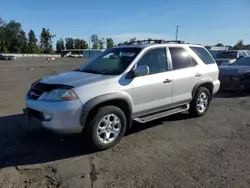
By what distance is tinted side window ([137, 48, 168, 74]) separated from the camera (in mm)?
5211

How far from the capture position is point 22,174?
3709 mm

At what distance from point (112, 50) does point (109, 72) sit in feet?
3.25

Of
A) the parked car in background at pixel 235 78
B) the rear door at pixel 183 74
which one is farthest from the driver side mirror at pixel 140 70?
the parked car in background at pixel 235 78

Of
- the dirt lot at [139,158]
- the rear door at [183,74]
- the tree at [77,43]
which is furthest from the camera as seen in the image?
the tree at [77,43]

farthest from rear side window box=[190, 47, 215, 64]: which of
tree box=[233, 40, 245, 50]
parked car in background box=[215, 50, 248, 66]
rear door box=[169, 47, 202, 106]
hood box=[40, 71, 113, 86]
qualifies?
tree box=[233, 40, 245, 50]

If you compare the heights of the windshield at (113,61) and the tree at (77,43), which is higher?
the tree at (77,43)

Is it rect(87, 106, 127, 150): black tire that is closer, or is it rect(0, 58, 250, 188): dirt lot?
rect(0, 58, 250, 188): dirt lot

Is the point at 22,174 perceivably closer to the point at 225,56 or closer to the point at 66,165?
the point at 66,165

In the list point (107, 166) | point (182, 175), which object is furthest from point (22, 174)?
point (182, 175)

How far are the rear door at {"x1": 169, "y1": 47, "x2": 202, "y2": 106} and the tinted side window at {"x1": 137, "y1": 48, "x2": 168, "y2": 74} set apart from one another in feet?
0.82

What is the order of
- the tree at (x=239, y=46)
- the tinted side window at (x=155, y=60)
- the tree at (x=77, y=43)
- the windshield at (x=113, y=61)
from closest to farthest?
the windshield at (x=113, y=61) → the tinted side window at (x=155, y=60) → the tree at (x=239, y=46) → the tree at (x=77, y=43)

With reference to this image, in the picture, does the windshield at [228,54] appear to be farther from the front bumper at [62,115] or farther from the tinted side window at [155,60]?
the front bumper at [62,115]

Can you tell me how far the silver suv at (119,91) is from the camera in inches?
165

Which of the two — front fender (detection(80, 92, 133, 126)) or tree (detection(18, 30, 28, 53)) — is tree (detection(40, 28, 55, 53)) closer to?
tree (detection(18, 30, 28, 53))
